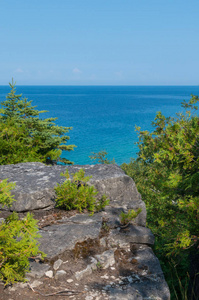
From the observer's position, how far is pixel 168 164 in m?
5.82

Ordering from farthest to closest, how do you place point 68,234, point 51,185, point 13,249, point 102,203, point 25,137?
point 25,137
point 51,185
point 102,203
point 68,234
point 13,249

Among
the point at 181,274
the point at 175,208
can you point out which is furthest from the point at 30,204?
the point at 181,274

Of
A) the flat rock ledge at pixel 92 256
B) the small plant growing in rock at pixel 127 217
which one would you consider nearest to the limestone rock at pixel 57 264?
the flat rock ledge at pixel 92 256

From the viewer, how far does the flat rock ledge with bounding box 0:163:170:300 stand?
11.1ft

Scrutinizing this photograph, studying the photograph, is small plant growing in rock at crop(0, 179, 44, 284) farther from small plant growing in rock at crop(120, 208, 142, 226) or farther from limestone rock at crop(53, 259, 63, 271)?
small plant growing in rock at crop(120, 208, 142, 226)

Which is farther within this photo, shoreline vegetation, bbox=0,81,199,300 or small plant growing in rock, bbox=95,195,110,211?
small plant growing in rock, bbox=95,195,110,211

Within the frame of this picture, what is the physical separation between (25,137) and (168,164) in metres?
6.21

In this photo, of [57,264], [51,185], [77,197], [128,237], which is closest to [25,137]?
[51,185]

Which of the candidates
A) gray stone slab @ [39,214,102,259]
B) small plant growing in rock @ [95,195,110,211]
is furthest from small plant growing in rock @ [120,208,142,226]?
small plant growing in rock @ [95,195,110,211]

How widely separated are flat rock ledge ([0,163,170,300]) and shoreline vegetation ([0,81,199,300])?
1.44 ft

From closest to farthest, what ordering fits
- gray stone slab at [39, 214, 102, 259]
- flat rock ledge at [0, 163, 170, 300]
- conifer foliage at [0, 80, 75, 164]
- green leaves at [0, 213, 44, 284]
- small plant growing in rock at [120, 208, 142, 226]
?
green leaves at [0, 213, 44, 284] < flat rock ledge at [0, 163, 170, 300] < gray stone slab at [39, 214, 102, 259] < small plant growing in rock at [120, 208, 142, 226] < conifer foliage at [0, 80, 75, 164]

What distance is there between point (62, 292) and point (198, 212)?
2018 millimetres

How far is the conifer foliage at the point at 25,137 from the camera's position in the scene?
364 inches

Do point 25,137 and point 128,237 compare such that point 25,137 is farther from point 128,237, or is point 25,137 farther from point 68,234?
point 128,237
